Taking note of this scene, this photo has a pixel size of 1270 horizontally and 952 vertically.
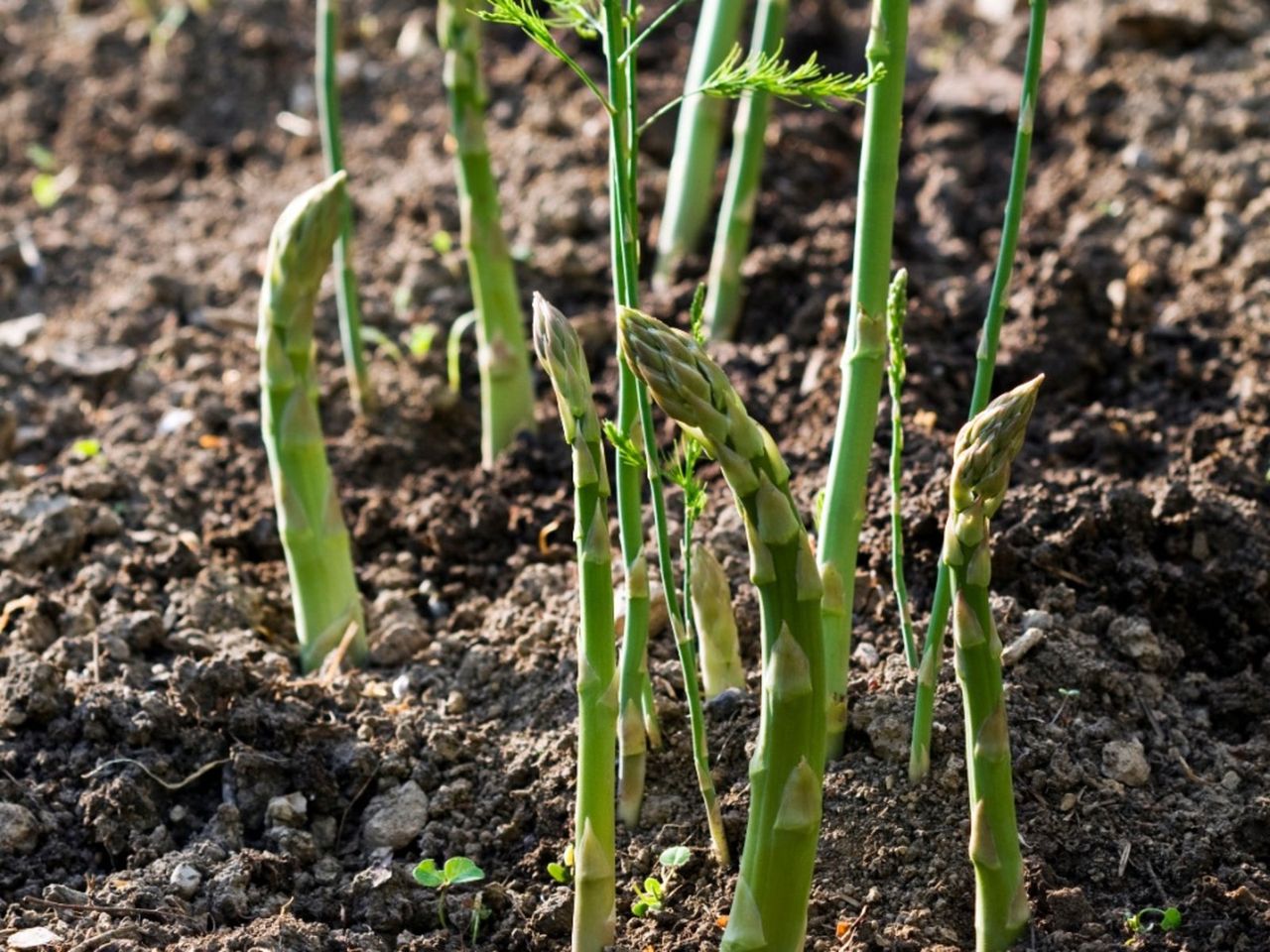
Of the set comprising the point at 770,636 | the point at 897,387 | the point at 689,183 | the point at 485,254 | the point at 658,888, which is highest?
the point at 689,183

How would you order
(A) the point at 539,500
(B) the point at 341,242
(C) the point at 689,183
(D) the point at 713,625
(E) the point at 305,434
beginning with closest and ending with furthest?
(D) the point at 713,625 < (E) the point at 305,434 < (A) the point at 539,500 < (B) the point at 341,242 < (C) the point at 689,183

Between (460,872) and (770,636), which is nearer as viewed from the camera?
(770,636)

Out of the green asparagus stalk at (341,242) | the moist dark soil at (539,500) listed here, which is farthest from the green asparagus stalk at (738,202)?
the green asparagus stalk at (341,242)

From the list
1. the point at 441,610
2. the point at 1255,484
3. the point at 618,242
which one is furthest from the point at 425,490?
the point at 1255,484

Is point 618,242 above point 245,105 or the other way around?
the other way around

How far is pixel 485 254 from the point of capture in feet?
10.2

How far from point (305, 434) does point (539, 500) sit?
0.56 meters

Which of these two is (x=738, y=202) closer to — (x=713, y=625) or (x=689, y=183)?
(x=689, y=183)

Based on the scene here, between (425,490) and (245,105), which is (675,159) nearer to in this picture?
(425,490)

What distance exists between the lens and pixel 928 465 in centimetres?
277

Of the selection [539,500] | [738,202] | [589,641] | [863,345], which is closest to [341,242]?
[539,500]

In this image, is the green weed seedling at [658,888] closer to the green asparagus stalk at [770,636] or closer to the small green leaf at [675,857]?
the small green leaf at [675,857]

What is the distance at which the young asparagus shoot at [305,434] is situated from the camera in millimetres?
2592

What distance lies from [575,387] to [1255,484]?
5.09ft
